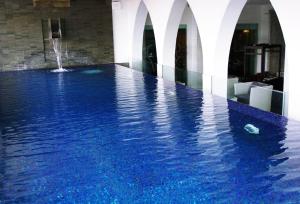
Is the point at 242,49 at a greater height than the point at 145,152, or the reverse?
the point at 242,49

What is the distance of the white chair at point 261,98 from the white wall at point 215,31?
0.52 m

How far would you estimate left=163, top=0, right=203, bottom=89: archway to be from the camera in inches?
372

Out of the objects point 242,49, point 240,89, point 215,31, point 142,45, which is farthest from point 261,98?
point 242,49

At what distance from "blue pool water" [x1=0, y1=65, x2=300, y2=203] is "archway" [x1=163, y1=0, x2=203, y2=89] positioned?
5.49 ft

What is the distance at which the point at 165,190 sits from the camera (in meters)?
3.48

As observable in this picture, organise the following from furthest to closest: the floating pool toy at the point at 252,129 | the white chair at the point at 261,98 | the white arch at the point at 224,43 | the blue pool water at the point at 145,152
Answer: the white arch at the point at 224,43 → the white chair at the point at 261,98 → the floating pool toy at the point at 252,129 → the blue pool water at the point at 145,152

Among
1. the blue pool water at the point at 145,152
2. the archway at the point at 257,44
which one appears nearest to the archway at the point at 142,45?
the archway at the point at 257,44

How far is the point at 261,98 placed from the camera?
6.72 meters

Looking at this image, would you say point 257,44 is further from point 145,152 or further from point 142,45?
point 145,152

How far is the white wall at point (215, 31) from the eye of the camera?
5.58 meters

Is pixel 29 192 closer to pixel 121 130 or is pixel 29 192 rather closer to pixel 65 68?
pixel 121 130

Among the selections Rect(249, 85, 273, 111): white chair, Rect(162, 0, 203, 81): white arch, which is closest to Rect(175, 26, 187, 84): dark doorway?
Rect(162, 0, 203, 81): white arch

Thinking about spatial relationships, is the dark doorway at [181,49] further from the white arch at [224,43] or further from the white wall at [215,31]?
the white arch at [224,43]

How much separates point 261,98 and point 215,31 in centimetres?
191
